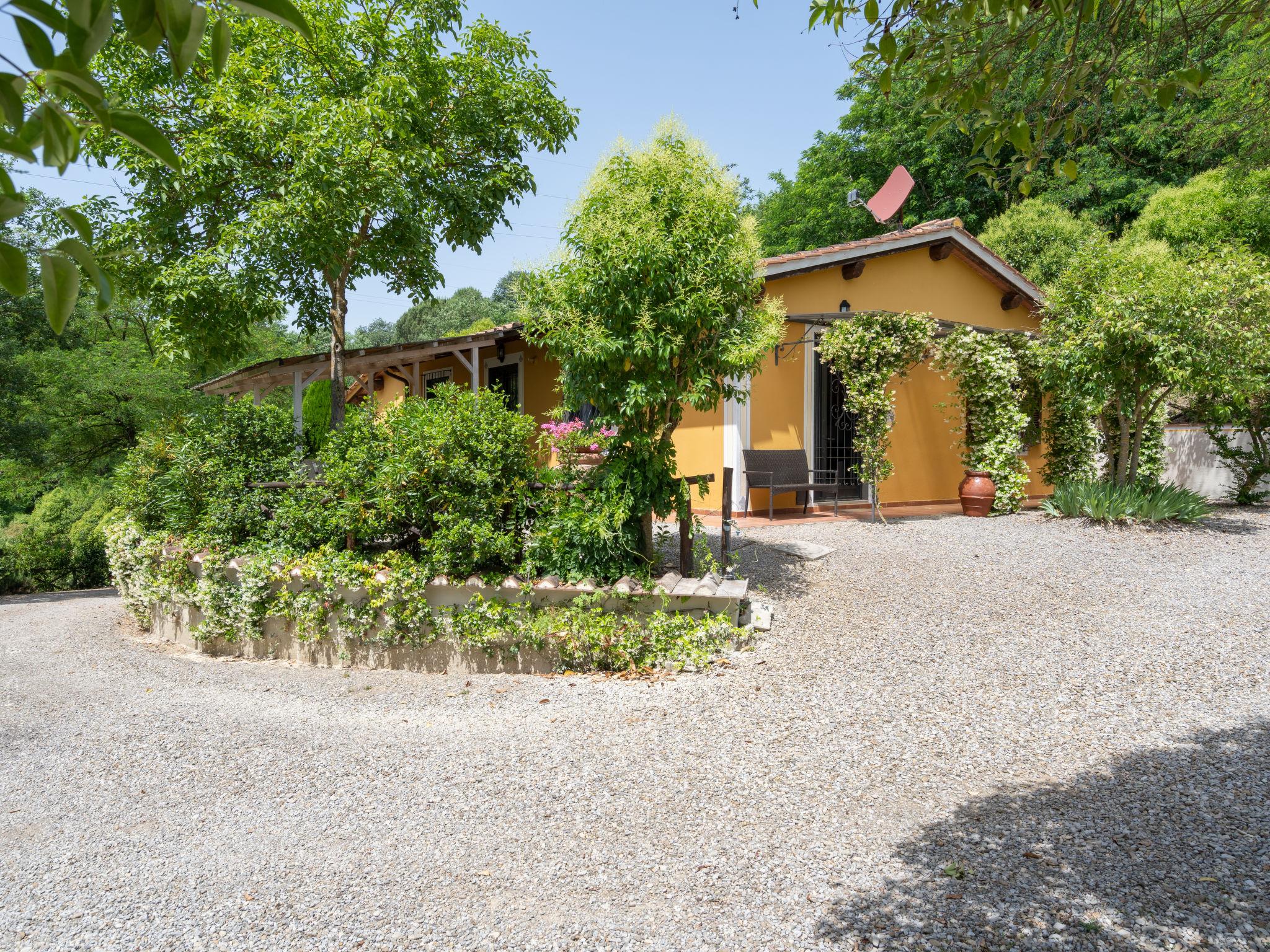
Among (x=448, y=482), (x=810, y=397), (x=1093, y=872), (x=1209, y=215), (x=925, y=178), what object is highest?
(x=925, y=178)

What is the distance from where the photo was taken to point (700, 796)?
11.1 feet

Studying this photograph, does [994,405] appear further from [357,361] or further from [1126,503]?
[357,361]

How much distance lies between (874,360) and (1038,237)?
12848 mm

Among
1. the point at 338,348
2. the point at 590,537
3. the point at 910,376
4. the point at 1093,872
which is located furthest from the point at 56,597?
the point at 1093,872

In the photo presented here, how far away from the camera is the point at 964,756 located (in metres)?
3.74

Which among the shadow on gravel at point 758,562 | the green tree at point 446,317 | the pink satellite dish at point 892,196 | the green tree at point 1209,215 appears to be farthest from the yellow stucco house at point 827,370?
the green tree at point 446,317

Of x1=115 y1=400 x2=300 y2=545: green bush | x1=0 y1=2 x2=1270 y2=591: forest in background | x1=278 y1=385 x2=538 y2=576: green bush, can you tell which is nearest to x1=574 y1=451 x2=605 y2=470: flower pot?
x1=278 y1=385 x2=538 y2=576: green bush

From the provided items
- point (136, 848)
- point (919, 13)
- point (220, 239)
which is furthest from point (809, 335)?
point (136, 848)

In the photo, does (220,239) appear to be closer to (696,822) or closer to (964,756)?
(696,822)

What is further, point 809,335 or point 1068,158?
point 809,335

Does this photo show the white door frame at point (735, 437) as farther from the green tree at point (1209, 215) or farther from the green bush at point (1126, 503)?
the green tree at point (1209, 215)

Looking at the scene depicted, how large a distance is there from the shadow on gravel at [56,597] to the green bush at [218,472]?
5.80 m

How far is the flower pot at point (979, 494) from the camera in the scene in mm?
10312

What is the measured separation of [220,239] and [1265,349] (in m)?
11.5
